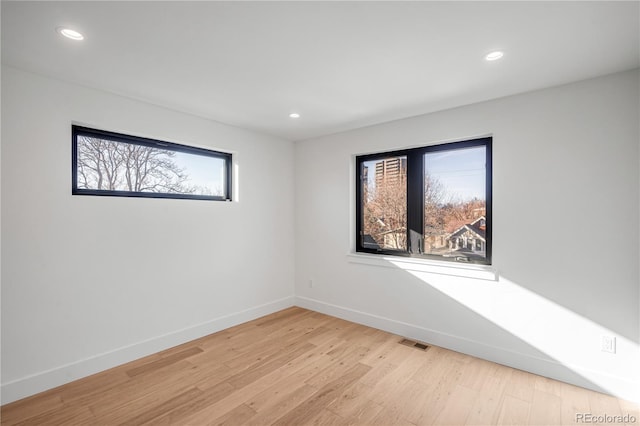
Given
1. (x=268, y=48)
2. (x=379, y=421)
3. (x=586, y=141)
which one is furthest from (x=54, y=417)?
(x=586, y=141)

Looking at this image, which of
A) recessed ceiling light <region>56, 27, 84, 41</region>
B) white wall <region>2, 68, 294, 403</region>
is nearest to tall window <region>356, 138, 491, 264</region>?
white wall <region>2, 68, 294, 403</region>

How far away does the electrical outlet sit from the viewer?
2320mm

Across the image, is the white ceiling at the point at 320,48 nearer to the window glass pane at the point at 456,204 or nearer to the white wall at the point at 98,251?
the white wall at the point at 98,251

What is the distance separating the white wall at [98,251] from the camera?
229 cm

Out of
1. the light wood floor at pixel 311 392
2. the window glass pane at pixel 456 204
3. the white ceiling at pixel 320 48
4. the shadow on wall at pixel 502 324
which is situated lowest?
the light wood floor at pixel 311 392

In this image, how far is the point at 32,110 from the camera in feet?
7.75

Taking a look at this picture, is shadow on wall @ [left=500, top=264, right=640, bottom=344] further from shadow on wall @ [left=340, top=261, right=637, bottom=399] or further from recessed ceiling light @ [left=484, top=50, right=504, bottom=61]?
recessed ceiling light @ [left=484, top=50, right=504, bottom=61]

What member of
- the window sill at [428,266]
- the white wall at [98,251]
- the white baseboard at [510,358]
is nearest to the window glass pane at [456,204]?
the window sill at [428,266]

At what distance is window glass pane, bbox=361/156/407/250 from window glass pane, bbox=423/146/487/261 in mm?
289

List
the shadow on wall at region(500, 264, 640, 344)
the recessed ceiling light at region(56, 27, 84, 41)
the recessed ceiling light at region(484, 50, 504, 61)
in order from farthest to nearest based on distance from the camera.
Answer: the shadow on wall at region(500, 264, 640, 344), the recessed ceiling light at region(484, 50, 504, 61), the recessed ceiling light at region(56, 27, 84, 41)

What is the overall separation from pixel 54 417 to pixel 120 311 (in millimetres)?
892

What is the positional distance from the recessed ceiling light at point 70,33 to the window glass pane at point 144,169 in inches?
42.0

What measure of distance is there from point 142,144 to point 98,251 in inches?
44.4

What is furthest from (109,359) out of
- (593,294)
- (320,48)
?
(593,294)
